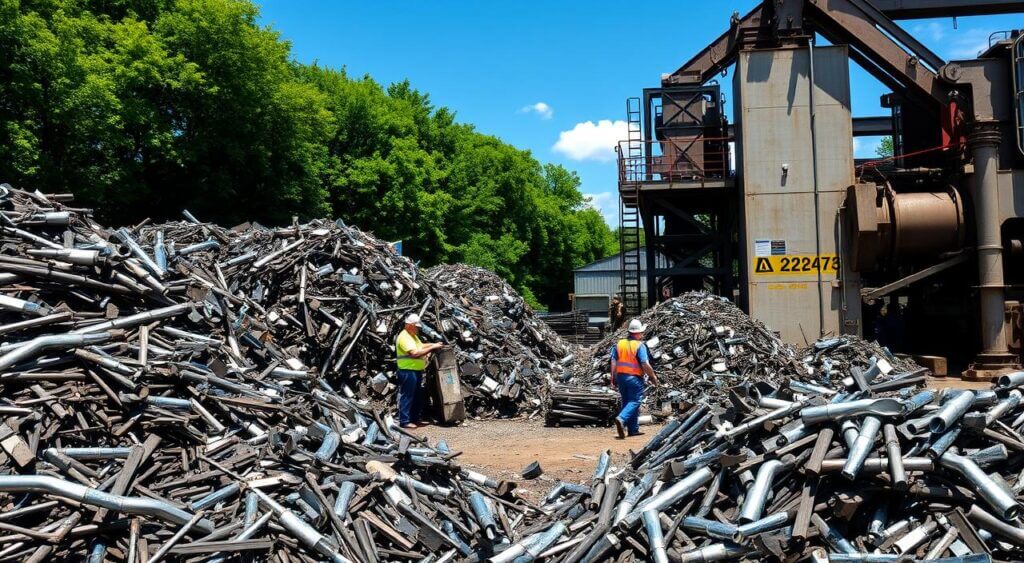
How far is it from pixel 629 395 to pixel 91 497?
22.0 ft

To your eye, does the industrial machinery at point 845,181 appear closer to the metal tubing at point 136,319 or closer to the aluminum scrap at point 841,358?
the aluminum scrap at point 841,358

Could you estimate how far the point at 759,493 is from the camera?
4.85 metres

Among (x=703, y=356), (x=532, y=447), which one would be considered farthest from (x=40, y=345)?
(x=703, y=356)

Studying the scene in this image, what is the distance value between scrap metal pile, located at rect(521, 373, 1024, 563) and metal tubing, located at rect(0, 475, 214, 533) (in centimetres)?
240

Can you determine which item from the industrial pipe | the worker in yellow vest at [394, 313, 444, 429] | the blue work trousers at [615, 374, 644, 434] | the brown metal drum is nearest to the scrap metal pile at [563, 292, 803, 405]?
the blue work trousers at [615, 374, 644, 434]

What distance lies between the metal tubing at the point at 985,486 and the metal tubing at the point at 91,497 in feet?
16.7

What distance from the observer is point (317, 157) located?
2930cm

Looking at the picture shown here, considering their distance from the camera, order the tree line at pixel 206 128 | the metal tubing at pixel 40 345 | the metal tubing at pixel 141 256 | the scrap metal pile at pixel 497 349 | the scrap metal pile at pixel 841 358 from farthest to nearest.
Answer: the tree line at pixel 206 128 → the scrap metal pile at pixel 841 358 → the scrap metal pile at pixel 497 349 → the metal tubing at pixel 141 256 → the metal tubing at pixel 40 345

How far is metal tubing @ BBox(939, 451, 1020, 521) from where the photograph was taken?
454 cm

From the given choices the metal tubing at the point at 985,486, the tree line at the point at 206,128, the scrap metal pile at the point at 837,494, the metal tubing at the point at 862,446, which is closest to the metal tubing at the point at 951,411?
the scrap metal pile at the point at 837,494

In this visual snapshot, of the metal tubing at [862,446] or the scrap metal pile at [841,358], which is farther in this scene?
the scrap metal pile at [841,358]

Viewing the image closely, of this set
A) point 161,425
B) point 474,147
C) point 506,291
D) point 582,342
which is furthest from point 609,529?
point 474,147

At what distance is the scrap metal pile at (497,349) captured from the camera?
12.2m

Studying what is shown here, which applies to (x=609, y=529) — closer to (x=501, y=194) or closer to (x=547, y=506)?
(x=547, y=506)
